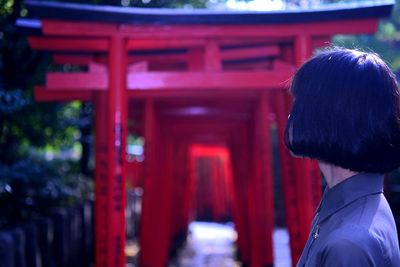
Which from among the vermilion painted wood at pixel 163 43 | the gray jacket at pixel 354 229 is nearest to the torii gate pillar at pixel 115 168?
the vermilion painted wood at pixel 163 43

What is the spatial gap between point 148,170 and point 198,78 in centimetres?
279

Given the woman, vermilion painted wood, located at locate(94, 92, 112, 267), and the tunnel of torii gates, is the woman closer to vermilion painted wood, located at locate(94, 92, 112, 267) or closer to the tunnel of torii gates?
the tunnel of torii gates

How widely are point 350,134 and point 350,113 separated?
0.17 ft

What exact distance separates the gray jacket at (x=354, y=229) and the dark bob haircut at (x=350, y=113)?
6 cm

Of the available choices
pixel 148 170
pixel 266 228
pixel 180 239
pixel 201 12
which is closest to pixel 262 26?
pixel 201 12

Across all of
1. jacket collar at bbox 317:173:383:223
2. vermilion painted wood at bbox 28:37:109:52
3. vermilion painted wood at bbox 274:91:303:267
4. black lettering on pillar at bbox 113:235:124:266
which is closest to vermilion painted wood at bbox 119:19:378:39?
vermilion painted wood at bbox 28:37:109:52

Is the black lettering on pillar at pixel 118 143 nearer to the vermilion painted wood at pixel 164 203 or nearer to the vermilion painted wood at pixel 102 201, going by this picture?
the vermilion painted wood at pixel 102 201

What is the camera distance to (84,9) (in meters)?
4.34

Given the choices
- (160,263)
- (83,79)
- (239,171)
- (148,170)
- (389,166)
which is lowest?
(160,263)

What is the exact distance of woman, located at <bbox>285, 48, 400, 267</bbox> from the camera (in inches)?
55.1

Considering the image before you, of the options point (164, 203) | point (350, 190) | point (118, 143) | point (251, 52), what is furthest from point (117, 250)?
point (164, 203)

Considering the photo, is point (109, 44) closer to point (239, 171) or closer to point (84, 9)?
point (84, 9)

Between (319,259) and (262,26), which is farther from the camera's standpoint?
(262,26)

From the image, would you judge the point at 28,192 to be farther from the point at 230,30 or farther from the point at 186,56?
the point at 230,30
